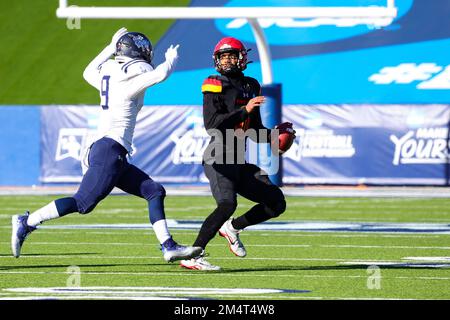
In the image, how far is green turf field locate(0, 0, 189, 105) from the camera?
29.3 metres

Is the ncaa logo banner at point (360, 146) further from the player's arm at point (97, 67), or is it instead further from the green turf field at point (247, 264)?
the player's arm at point (97, 67)

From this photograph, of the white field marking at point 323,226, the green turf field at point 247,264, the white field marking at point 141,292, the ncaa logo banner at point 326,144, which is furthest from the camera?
the ncaa logo banner at point 326,144

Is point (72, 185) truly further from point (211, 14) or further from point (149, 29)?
point (149, 29)

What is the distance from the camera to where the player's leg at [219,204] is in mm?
9180

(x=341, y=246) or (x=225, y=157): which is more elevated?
(x=225, y=157)

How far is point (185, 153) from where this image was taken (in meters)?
22.9

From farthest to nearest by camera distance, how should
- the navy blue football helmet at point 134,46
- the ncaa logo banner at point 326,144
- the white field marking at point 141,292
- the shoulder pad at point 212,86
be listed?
1. the ncaa logo banner at point 326,144
2. the navy blue football helmet at point 134,46
3. the shoulder pad at point 212,86
4. the white field marking at point 141,292

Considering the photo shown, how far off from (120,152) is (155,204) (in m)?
0.48

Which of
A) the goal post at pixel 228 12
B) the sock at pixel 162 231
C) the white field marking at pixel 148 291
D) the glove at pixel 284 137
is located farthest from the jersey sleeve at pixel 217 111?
the goal post at pixel 228 12

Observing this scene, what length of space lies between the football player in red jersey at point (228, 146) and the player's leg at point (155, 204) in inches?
11.8

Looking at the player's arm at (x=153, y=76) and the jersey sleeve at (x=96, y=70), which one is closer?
the player's arm at (x=153, y=76)

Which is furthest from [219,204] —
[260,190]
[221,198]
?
[260,190]

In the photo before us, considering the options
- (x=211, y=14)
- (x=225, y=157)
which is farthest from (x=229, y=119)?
(x=211, y=14)

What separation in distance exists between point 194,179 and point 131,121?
45.3 feet
